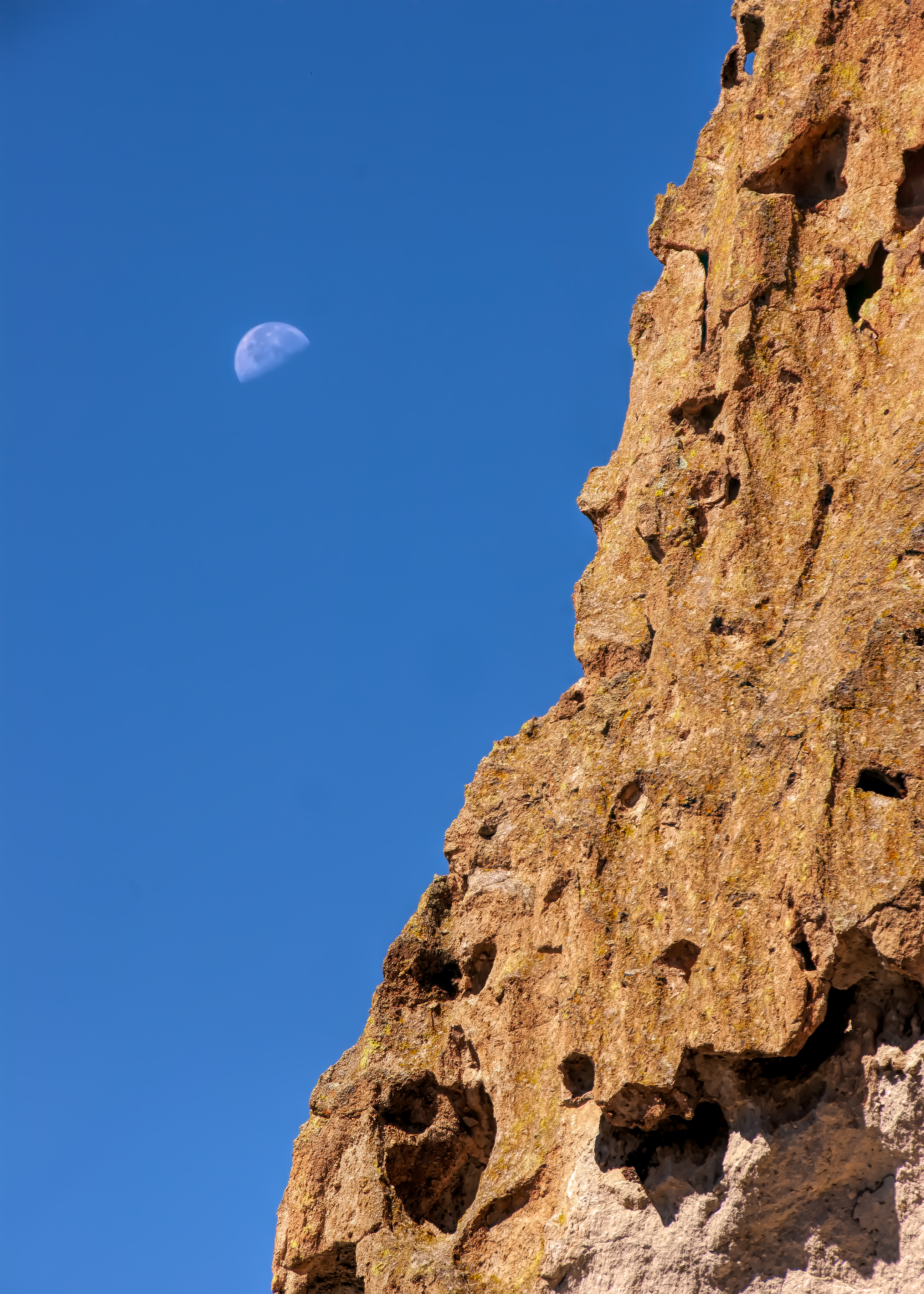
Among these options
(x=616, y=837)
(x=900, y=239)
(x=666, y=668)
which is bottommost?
(x=616, y=837)

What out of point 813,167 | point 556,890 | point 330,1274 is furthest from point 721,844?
point 813,167

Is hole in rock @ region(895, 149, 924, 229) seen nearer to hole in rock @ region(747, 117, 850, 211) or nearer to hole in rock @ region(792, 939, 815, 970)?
hole in rock @ region(747, 117, 850, 211)

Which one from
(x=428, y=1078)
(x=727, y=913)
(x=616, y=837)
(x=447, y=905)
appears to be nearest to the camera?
(x=727, y=913)

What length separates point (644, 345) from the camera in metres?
20.5

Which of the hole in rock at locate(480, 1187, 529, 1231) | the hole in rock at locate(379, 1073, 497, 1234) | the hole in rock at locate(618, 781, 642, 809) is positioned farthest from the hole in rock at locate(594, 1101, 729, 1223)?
the hole in rock at locate(618, 781, 642, 809)

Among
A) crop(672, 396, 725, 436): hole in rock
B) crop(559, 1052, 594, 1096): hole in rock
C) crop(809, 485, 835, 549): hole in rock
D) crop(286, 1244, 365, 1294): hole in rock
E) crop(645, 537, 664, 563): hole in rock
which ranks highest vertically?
crop(672, 396, 725, 436): hole in rock

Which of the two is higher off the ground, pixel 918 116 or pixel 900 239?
pixel 918 116

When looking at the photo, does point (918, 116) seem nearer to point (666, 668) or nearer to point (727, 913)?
point (666, 668)

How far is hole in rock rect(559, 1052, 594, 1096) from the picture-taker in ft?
47.4

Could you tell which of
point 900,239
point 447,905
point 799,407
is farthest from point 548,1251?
point 900,239

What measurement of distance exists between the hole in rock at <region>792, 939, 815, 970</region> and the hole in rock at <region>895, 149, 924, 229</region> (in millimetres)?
8991

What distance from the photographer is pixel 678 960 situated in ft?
44.5

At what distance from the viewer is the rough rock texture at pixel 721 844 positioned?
1195 centimetres

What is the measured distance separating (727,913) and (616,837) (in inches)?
93.4
